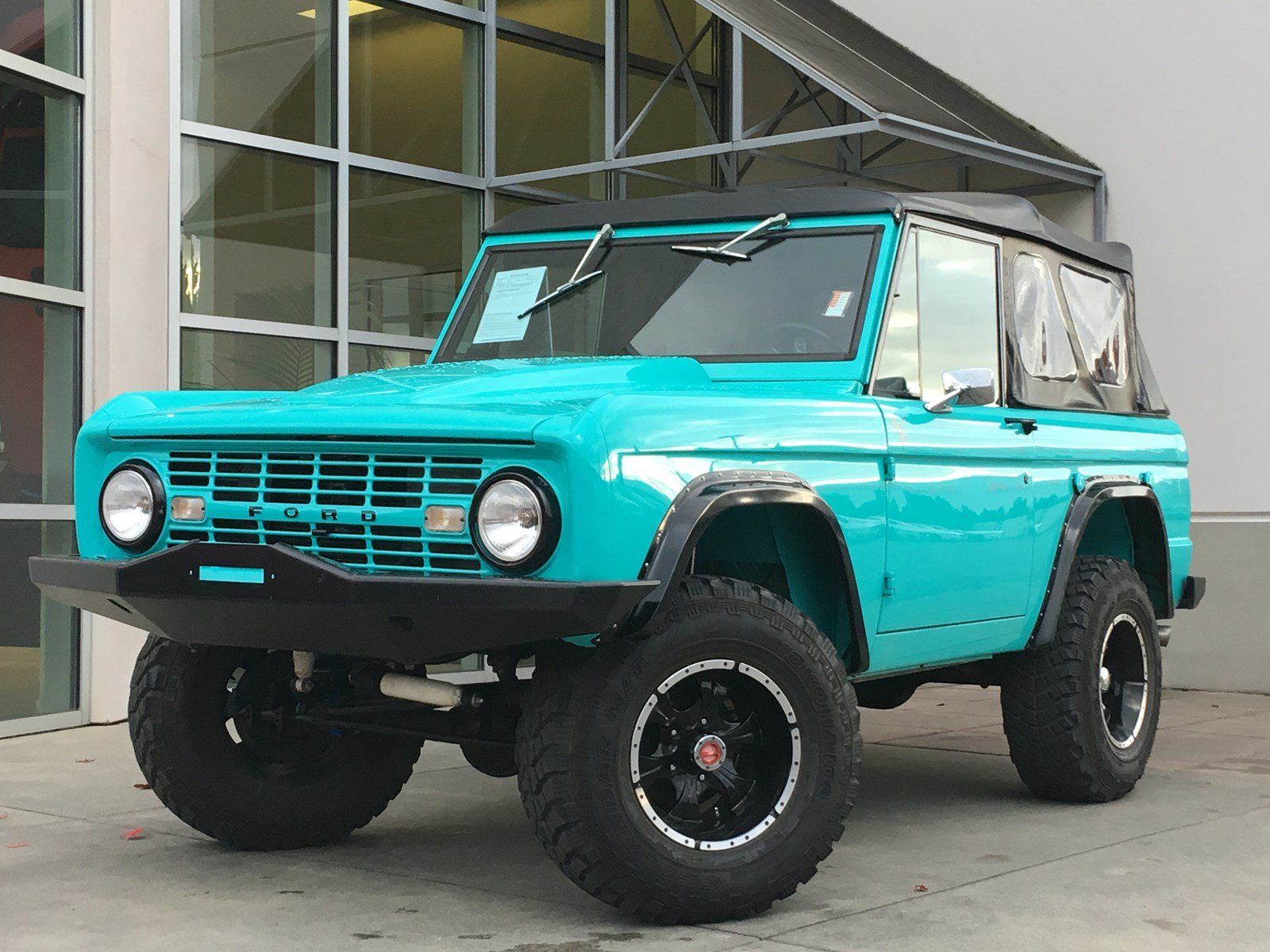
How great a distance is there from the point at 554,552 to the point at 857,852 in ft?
6.35

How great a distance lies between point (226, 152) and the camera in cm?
952

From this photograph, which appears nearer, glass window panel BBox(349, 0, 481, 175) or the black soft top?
the black soft top

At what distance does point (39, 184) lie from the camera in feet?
28.1

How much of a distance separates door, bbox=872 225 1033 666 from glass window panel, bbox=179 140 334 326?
4855 millimetres

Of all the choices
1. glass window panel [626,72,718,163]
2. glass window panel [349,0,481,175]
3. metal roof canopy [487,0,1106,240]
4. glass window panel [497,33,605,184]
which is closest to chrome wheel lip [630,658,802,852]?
metal roof canopy [487,0,1106,240]

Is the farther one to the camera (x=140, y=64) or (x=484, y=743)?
(x=140, y=64)

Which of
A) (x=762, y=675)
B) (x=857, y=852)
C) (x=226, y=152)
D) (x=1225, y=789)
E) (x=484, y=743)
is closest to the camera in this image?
→ (x=762, y=675)

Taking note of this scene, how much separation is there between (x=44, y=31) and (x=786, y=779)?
6.10 m

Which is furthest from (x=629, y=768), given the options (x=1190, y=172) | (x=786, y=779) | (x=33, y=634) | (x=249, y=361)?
(x=1190, y=172)

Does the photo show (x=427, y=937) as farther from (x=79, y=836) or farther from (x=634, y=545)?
(x=79, y=836)

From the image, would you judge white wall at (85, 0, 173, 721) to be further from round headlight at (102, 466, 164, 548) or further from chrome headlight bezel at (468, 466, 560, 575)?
chrome headlight bezel at (468, 466, 560, 575)

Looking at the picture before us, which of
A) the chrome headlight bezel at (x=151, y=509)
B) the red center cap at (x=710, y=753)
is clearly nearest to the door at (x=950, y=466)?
the red center cap at (x=710, y=753)

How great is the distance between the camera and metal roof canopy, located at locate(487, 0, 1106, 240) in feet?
30.2

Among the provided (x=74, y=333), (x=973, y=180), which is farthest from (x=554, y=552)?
(x=973, y=180)
